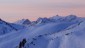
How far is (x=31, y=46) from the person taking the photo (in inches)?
2709

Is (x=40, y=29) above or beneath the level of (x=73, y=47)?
beneath

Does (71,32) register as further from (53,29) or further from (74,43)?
(53,29)

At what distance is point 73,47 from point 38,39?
12.8 metres

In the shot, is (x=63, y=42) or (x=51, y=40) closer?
(x=63, y=42)

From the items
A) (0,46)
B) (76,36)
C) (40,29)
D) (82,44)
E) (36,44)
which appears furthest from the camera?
(40,29)

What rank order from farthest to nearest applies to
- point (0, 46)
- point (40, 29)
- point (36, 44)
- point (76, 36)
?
point (40, 29) → point (0, 46) → point (36, 44) → point (76, 36)

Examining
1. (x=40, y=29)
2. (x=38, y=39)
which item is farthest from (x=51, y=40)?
(x=40, y=29)

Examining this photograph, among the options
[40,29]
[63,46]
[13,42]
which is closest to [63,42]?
[63,46]

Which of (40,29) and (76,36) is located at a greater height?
(76,36)

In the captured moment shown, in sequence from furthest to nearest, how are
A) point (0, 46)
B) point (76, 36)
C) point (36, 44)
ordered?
point (0, 46) < point (36, 44) < point (76, 36)

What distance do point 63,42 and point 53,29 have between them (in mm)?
45476

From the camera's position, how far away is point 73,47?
2430 inches

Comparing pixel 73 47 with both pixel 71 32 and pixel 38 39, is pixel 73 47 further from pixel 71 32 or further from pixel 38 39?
pixel 38 39

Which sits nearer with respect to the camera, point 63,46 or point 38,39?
point 63,46
